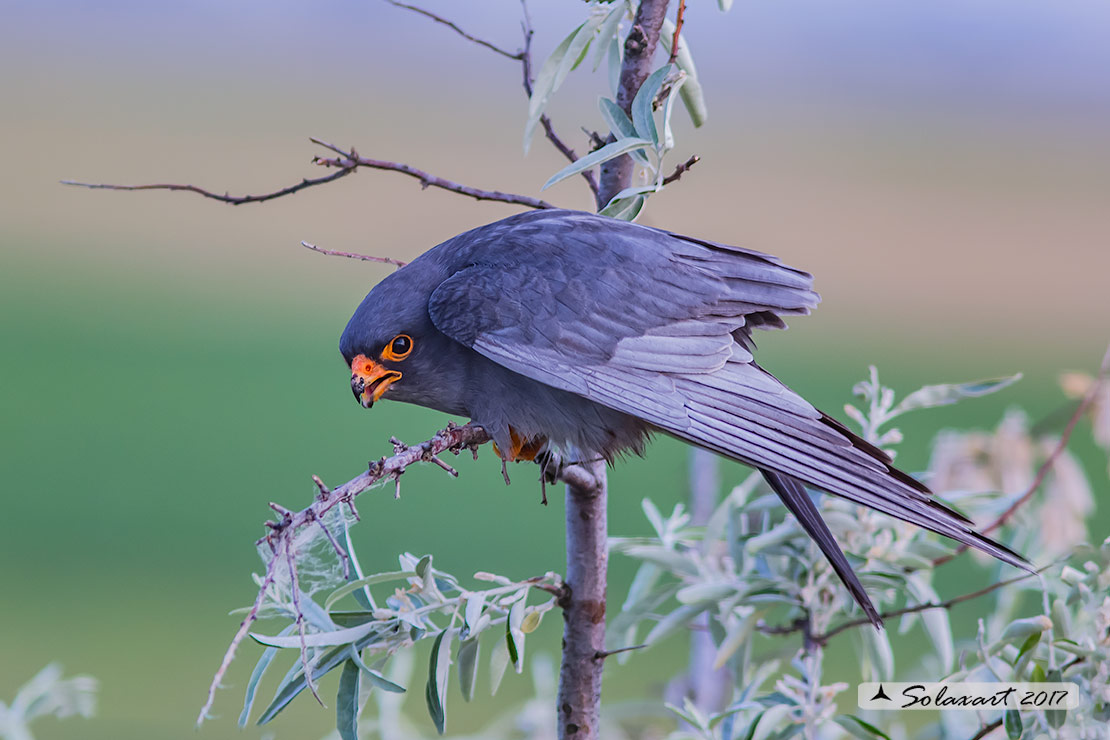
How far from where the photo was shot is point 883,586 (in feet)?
4.00

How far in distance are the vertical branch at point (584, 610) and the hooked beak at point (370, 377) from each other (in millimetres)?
257

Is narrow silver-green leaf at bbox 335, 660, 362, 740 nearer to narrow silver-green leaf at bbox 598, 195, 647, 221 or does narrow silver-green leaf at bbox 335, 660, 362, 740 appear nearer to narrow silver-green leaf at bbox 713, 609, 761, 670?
A: narrow silver-green leaf at bbox 713, 609, 761, 670

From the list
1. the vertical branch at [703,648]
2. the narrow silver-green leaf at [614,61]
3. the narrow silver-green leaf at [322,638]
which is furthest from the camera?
the vertical branch at [703,648]

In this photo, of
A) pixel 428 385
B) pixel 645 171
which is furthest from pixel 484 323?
pixel 645 171

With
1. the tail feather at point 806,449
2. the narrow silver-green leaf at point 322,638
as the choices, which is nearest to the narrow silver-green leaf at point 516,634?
the narrow silver-green leaf at point 322,638

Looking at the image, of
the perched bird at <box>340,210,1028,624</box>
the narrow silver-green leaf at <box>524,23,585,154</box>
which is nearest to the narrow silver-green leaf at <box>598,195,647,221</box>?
the perched bird at <box>340,210,1028,624</box>

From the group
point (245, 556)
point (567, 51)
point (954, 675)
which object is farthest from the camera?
point (245, 556)

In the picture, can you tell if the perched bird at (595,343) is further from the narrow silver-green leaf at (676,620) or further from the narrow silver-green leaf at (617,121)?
the narrow silver-green leaf at (676,620)

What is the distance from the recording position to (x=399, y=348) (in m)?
1.17

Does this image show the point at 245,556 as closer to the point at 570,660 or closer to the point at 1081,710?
the point at 570,660

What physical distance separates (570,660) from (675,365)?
372 mm

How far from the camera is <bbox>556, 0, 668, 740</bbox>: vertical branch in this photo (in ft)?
3.68

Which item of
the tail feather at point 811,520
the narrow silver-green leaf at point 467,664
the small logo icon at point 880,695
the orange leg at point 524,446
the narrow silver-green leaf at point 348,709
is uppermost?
the orange leg at point 524,446

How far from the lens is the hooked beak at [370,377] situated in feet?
3.80
